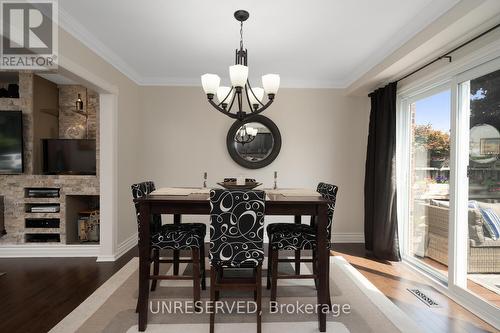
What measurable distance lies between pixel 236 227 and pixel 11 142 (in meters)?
3.65

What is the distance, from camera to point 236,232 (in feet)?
6.48

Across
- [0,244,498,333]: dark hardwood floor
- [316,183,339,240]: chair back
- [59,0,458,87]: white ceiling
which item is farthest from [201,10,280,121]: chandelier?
[0,244,498,333]: dark hardwood floor

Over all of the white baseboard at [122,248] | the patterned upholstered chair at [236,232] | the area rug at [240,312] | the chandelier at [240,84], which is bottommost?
the area rug at [240,312]

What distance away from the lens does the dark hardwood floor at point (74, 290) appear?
2109 mm

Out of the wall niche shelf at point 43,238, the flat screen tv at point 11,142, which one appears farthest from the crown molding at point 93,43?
the wall niche shelf at point 43,238

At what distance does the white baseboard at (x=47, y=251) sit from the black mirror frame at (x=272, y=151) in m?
2.32

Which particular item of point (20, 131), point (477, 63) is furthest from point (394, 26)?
point (20, 131)

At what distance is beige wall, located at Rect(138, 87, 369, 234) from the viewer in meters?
4.31

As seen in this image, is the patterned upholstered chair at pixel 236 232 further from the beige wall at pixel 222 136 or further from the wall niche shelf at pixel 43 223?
the wall niche shelf at pixel 43 223

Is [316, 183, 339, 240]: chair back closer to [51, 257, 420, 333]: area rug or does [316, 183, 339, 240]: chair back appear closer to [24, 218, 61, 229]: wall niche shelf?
[51, 257, 420, 333]: area rug

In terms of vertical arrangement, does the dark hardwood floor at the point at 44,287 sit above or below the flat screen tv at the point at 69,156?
below

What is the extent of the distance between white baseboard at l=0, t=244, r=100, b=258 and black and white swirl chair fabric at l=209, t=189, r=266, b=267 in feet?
8.25

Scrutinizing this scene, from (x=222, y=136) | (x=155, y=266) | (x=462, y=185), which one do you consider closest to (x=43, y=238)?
(x=155, y=266)

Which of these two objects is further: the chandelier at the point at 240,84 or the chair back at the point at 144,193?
the chair back at the point at 144,193
